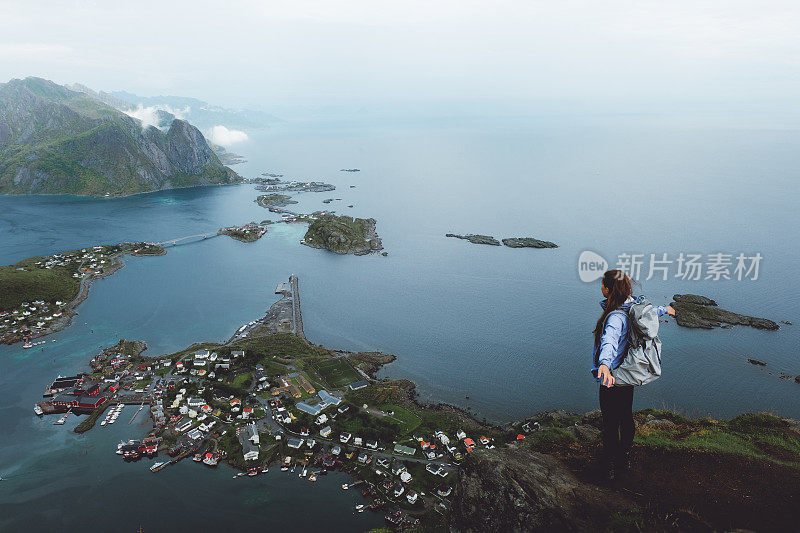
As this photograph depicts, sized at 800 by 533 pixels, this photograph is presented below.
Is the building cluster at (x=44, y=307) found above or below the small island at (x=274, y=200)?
below

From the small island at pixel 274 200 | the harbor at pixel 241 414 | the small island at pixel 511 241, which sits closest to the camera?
the harbor at pixel 241 414

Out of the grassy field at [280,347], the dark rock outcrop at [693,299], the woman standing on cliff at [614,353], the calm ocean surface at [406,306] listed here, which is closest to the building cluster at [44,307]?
the calm ocean surface at [406,306]

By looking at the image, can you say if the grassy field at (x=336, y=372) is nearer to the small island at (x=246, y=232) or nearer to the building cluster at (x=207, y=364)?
the building cluster at (x=207, y=364)

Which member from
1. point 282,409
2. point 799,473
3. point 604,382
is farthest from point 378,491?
point 604,382

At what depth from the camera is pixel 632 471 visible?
6.88 metres

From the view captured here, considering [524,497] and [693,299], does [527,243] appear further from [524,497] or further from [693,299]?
[524,497]

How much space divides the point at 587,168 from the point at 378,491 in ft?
479

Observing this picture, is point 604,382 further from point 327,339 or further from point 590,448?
point 327,339

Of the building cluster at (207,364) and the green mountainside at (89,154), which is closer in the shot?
the building cluster at (207,364)

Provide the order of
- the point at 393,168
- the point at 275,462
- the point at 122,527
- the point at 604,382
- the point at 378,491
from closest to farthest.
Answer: the point at 604,382, the point at 122,527, the point at 378,491, the point at 275,462, the point at 393,168

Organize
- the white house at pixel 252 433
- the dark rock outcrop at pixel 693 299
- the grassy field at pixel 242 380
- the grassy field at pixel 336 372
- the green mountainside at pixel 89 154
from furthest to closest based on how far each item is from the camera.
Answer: the green mountainside at pixel 89 154
the dark rock outcrop at pixel 693 299
the grassy field at pixel 336 372
the grassy field at pixel 242 380
the white house at pixel 252 433

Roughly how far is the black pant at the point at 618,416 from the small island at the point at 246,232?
79851 millimetres

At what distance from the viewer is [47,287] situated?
50438mm

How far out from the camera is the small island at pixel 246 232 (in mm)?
79488
